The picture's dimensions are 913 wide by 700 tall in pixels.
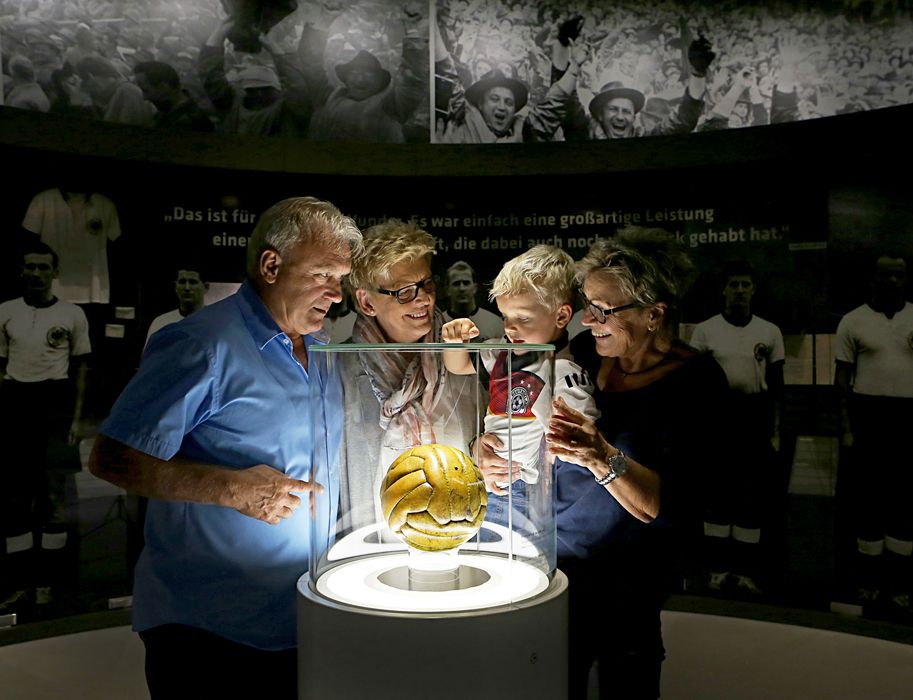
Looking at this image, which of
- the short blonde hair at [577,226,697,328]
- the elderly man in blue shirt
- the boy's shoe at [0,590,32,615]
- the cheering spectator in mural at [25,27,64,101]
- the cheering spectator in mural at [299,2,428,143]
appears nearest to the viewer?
the elderly man in blue shirt

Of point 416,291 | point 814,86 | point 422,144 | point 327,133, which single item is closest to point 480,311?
point 422,144

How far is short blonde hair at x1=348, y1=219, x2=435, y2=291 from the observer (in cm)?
312

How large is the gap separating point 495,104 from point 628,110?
34.4 inches

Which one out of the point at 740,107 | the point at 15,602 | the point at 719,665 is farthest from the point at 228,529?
the point at 740,107

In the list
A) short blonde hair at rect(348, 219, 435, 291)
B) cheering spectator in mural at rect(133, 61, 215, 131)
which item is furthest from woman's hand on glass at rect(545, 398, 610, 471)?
cheering spectator in mural at rect(133, 61, 215, 131)

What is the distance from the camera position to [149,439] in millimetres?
2326

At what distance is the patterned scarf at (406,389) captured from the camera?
2.09 meters

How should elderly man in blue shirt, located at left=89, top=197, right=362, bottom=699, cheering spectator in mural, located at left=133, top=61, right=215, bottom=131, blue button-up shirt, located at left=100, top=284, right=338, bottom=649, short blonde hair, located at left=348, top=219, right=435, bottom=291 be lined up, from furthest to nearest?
cheering spectator in mural, located at left=133, top=61, right=215, bottom=131 < short blonde hair, located at left=348, top=219, right=435, bottom=291 < blue button-up shirt, located at left=100, top=284, right=338, bottom=649 < elderly man in blue shirt, located at left=89, top=197, right=362, bottom=699

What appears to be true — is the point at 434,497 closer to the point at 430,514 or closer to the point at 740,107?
the point at 430,514

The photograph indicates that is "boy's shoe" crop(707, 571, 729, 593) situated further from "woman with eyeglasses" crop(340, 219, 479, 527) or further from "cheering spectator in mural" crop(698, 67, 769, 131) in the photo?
"woman with eyeglasses" crop(340, 219, 479, 527)

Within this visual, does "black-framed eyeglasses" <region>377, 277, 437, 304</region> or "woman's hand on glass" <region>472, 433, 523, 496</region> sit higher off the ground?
"black-framed eyeglasses" <region>377, 277, 437, 304</region>

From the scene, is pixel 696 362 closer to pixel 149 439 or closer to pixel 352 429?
pixel 352 429

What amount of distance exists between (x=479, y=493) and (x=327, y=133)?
3790 mm

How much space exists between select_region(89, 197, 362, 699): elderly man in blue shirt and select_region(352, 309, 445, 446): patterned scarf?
34cm
